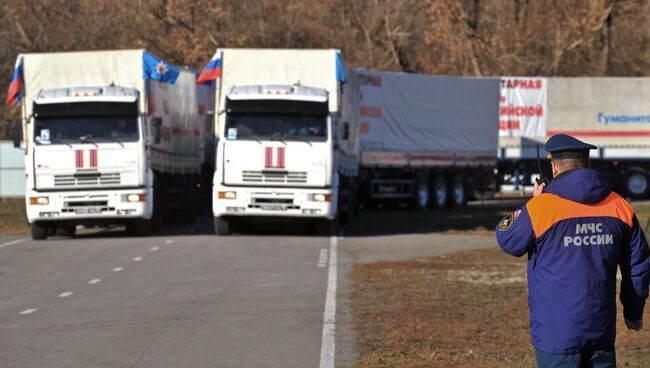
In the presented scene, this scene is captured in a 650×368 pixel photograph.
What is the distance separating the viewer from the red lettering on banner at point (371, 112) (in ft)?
119

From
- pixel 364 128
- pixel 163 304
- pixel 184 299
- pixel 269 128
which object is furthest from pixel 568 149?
pixel 364 128

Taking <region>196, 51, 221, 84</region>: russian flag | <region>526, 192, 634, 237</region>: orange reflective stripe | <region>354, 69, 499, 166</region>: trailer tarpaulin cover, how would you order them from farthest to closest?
1. <region>354, 69, 499, 166</region>: trailer tarpaulin cover
2. <region>196, 51, 221, 84</region>: russian flag
3. <region>526, 192, 634, 237</region>: orange reflective stripe

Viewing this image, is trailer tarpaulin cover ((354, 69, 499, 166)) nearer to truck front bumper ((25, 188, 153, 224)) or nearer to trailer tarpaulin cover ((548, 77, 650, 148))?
trailer tarpaulin cover ((548, 77, 650, 148))

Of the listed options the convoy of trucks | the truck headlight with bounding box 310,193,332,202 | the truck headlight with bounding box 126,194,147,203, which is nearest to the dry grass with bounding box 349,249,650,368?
the truck headlight with bounding box 310,193,332,202

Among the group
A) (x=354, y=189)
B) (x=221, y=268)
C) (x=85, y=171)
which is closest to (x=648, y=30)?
(x=354, y=189)

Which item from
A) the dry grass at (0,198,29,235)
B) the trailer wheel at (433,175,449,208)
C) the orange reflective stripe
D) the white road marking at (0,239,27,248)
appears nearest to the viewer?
the orange reflective stripe

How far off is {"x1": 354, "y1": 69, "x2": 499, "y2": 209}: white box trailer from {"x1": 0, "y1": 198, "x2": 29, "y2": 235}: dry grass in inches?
353

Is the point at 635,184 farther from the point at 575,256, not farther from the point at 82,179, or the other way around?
the point at 575,256

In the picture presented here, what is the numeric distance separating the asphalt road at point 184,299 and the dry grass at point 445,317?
30 centimetres

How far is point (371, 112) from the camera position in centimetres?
3703

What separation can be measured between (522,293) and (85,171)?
1133 centimetres

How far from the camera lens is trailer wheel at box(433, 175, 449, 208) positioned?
4019cm

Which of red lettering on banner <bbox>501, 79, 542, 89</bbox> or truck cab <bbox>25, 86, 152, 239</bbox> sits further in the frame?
red lettering on banner <bbox>501, 79, 542, 89</bbox>

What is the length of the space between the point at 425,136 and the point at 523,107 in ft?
23.4
